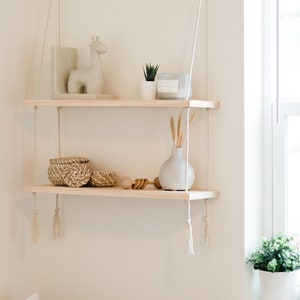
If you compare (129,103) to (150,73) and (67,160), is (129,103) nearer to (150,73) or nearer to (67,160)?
(150,73)

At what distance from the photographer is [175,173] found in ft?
8.02

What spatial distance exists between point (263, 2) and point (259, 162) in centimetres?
60

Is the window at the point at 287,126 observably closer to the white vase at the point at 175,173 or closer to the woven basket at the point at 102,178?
the white vase at the point at 175,173

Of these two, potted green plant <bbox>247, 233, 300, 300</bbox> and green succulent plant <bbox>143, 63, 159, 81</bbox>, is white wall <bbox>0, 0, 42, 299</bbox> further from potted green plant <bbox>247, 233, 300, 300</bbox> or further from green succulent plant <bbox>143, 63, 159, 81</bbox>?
potted green plant <bbox>247, 233, 300, 300</bbox>

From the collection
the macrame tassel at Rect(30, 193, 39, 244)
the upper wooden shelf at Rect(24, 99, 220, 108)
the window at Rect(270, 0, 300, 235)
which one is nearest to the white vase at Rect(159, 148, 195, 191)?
Answer: the upper wooden shelf at Rect(24, 99, 220, 108)

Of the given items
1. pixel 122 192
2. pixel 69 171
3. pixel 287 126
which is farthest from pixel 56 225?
pixel 287 126

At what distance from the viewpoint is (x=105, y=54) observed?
272cm

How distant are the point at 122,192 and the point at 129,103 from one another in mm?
310

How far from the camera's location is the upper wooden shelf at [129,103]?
2.41 metres

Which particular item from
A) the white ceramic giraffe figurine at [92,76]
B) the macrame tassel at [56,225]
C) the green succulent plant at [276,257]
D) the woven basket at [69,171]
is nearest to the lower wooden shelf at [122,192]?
the woven basket at [69,171]

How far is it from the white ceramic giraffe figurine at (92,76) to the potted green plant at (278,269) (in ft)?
2.74

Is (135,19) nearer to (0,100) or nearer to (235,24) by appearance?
(235,24)

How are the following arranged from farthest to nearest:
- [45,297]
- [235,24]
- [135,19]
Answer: [45,297] < [135,19] < [235,24]

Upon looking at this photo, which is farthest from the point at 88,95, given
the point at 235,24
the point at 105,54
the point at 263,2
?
the point at 263,2
